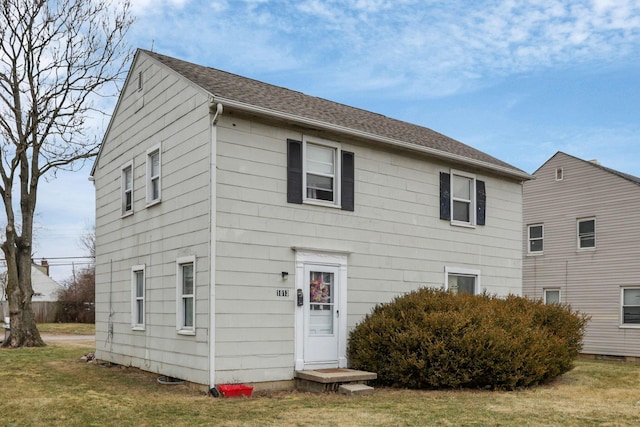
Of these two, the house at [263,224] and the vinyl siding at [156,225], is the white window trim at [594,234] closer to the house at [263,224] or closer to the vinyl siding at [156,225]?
the house at [263,224]

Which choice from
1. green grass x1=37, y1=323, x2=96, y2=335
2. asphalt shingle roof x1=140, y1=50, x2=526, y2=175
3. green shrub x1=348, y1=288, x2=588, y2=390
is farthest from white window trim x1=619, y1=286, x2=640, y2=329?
green grass x1=37, y1=323, x2=96, y2=335

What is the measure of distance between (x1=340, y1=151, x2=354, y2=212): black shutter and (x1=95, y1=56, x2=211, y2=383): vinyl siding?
3.09 metres

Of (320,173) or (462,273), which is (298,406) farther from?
(462,273)

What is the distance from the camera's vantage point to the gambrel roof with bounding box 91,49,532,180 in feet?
39.7

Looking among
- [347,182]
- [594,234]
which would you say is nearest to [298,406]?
[347,182]

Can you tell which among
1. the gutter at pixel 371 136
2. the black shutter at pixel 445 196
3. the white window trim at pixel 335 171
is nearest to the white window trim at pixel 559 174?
the gutter at pixel 371 136

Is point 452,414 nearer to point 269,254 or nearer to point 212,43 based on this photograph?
point 269,254

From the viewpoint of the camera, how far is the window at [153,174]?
1392cm

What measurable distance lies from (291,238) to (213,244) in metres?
1.75

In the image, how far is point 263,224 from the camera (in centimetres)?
1200

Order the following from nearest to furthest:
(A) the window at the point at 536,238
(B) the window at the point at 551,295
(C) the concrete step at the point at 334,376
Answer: (C) the concrete step at the point at 334,376, (B) the window at the point at 551,295, (A) the window at the point at 536,238

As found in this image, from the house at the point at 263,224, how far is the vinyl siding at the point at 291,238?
0.09 ft

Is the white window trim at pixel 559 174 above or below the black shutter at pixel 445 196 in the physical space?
above

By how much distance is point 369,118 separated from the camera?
16.3 metres
